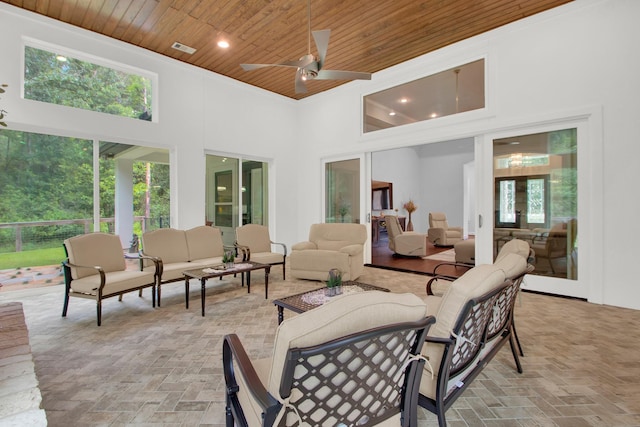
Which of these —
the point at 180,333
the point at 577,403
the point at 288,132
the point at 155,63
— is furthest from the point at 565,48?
the point at 155,63

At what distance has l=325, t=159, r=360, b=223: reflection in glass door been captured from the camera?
6.57 meters

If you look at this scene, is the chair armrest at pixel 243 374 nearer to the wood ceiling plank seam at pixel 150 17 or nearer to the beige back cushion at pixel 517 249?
the beige back cushion at pixel 517 249

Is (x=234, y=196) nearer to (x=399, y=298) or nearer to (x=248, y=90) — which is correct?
(x=248, y=90)

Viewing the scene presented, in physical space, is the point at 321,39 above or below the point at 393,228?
above

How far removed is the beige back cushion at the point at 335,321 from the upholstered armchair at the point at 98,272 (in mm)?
3087

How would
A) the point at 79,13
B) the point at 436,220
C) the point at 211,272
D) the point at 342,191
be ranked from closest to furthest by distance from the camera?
the point at 211,272 → the point at 79,13 → the point at 342,191 → the point at 436,220

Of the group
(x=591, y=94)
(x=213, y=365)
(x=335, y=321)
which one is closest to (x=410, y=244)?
(x=591, y=94)

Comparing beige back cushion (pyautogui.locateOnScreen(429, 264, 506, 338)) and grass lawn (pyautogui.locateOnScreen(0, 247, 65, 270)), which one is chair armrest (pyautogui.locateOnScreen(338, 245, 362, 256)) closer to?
beige back cushion (pyautogui.locateOnScreen(429, 264, 506, 338))

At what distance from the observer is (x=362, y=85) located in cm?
616

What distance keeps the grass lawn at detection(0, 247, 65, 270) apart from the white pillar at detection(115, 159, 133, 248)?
85cm

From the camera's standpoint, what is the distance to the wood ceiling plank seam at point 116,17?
383cm

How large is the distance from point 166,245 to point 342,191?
3.91 metres

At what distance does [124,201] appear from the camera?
5121mm

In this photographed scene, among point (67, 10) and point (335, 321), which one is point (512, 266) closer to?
point (335, 321)
